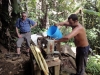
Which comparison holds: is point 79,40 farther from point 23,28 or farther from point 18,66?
point 23,28

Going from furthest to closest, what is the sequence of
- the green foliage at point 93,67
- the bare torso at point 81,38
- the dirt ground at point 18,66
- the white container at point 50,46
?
1. the green foliage at point 93,67
2. the dirt ground at point 18,66
3. the bare torso at point 81,38
4. the white container at point 50,46

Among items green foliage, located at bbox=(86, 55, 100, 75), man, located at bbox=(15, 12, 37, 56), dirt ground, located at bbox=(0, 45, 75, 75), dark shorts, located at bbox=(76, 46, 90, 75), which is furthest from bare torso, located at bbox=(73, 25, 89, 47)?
man, located at bbox=(15, 12, 37, 56)

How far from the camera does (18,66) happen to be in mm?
5254

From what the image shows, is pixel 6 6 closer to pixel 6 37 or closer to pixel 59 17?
pixel 6 37

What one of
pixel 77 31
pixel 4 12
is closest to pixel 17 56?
pixel 4 12

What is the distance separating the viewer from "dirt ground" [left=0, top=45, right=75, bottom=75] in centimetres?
473

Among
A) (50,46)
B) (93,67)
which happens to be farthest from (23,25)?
(93,67)

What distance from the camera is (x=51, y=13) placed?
10914 mm

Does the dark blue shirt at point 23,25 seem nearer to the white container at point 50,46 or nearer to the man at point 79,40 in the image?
the man at point 79,40

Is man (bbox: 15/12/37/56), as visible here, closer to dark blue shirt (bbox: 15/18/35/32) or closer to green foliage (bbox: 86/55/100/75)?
dark blue shirt (bbox: 15/18/35/32)

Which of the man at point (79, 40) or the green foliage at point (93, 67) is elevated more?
the man at point (79, 40)

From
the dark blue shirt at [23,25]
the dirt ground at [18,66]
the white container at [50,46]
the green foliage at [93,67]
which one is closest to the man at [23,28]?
the dark blue shirt at [23,25]

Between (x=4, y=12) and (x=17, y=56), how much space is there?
1.93m

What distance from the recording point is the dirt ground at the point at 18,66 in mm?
4731
